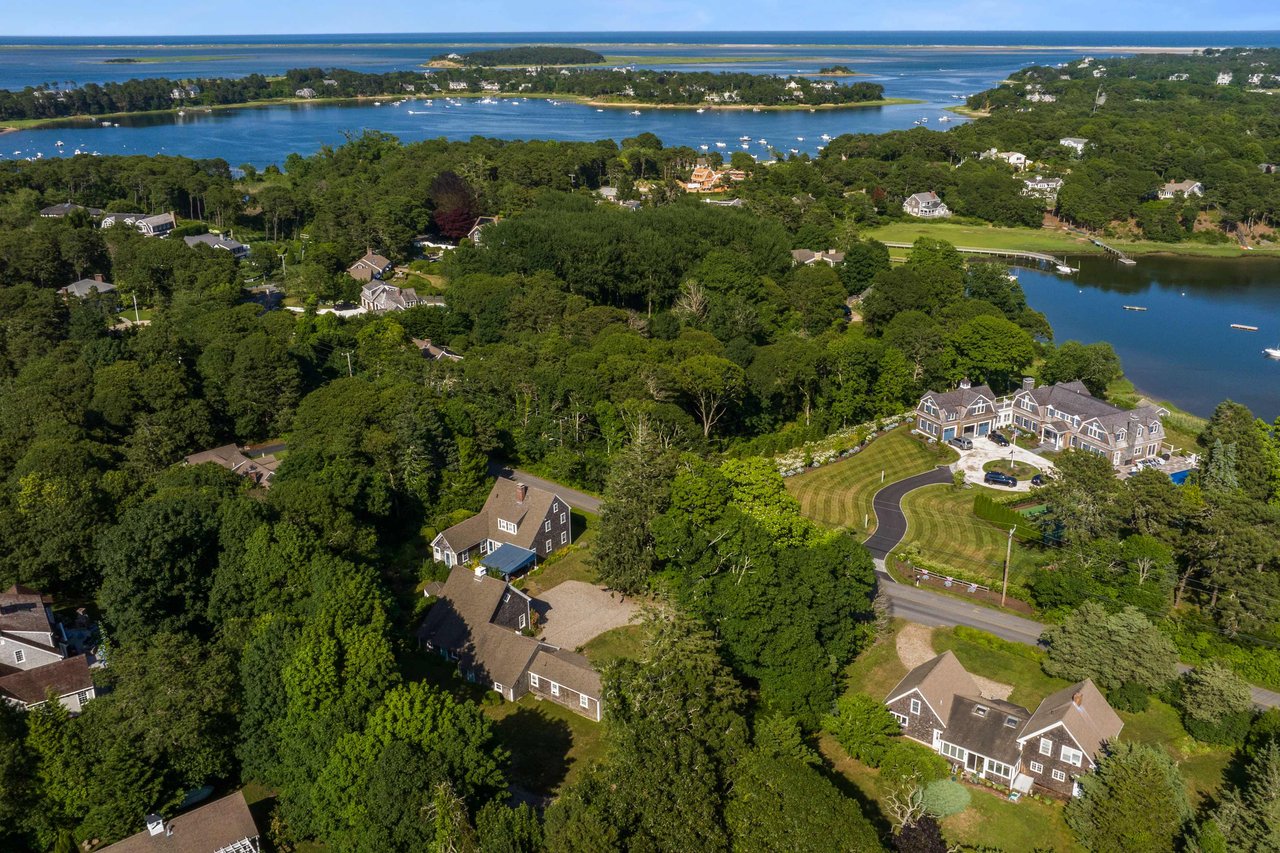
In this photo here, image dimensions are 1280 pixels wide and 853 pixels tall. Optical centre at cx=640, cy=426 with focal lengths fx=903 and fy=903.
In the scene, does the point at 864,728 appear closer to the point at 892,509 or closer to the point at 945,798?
the point at 945,798

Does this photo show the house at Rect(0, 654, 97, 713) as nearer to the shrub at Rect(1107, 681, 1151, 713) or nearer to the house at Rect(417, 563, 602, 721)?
the house at Rect(417, 563, 602, 721)

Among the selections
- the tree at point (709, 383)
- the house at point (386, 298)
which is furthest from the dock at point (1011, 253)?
the tree at point (709, 383)

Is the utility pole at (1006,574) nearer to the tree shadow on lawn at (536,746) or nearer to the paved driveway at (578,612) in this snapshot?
the paved driveway at (578,612)

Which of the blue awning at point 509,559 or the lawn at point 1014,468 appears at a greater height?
the blue awning at point 509,559

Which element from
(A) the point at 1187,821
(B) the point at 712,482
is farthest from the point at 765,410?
(A) the point at 1187,821

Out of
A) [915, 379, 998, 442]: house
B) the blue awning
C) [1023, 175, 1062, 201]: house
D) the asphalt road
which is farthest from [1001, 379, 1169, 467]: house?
[1023, 175, 1062, 201]: house

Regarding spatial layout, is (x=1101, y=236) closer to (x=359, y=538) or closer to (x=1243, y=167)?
(x=1243, y=167)
